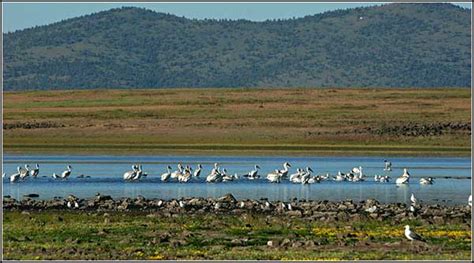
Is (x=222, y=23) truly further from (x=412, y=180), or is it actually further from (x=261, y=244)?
(x=261, y=244)

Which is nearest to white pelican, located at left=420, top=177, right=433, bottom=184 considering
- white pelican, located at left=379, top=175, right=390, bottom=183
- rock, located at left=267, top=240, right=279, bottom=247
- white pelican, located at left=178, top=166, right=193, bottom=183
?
white pelican, located at left=379, top=175, right=390, bottom=183

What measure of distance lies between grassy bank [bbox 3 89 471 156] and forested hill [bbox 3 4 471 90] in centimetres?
5358

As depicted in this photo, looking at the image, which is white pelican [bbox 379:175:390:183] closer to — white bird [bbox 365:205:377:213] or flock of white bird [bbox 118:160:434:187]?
flock of white bird [bbox 118:160:434:187]

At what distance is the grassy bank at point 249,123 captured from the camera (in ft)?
155

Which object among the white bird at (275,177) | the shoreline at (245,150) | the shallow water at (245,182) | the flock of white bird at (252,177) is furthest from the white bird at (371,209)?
the shoreline at (245,150)

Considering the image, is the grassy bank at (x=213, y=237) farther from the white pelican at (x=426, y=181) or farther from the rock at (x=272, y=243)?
the white pelican at (x=426, y=181)

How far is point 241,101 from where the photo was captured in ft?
228

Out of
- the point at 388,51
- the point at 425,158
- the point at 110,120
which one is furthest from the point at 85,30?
the point at 425,158

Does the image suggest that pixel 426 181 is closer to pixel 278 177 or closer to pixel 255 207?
pixel 278 177

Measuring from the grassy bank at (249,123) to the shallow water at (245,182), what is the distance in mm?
4013

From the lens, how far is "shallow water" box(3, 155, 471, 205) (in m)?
27.0

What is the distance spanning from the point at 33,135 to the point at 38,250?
119ft

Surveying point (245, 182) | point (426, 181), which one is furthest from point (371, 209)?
point (245, 182)

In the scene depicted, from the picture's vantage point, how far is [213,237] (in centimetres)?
1792
